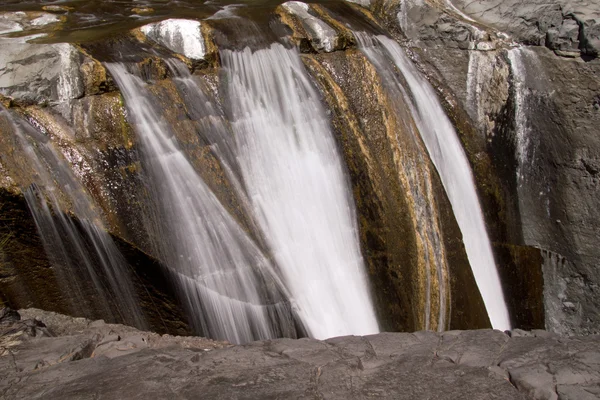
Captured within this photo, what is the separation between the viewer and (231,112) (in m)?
5.56

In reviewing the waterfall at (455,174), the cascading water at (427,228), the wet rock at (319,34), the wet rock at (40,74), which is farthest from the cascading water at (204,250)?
the waterfall at (455,174)

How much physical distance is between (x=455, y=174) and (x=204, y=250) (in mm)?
3187

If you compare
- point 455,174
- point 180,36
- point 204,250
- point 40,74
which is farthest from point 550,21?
point 40,74

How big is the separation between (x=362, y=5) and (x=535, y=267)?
4.06 m

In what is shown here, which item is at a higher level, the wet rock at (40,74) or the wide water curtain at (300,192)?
the wet rock at (40,74)

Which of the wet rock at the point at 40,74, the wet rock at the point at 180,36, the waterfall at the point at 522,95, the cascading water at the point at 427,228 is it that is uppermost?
the wet rock at the point at 180,36

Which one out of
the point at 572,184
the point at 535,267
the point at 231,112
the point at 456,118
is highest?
the point at 231,112

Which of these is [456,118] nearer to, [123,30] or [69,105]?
[123,30]

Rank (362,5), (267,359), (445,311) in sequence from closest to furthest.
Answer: (267,359), (445,311), (362,5)

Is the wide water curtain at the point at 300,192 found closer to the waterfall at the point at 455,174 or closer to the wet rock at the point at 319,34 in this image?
the wet rock at the point at 319,34

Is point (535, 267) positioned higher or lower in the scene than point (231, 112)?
lower

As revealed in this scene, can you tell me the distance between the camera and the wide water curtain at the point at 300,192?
17.5 ft

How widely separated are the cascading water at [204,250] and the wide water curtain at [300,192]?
261 mm

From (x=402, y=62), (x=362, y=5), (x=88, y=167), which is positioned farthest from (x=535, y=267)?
(x=88, y=167)
